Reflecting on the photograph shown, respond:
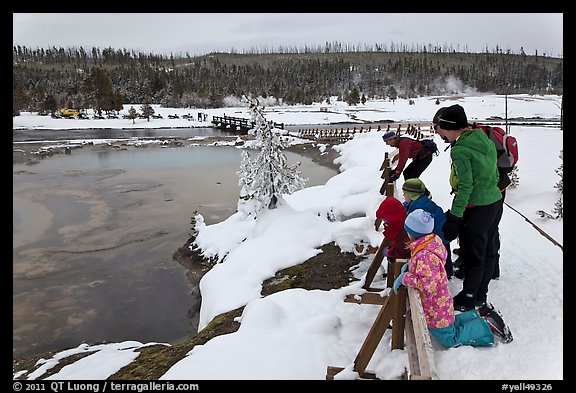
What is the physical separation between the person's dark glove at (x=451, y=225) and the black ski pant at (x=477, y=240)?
0.46 feet

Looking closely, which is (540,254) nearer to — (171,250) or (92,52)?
(171,250)

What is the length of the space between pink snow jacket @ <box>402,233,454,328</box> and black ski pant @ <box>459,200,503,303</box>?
66 cm

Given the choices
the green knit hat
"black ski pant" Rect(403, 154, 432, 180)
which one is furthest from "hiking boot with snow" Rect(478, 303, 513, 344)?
"black ski pant" Rect(403, 154, 432, 180)

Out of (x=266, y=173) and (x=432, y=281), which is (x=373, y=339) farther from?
(x=266, y=173)

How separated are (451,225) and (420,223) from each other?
0.56 m

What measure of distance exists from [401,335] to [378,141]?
81.1ft

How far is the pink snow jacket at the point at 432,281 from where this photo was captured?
132 inches

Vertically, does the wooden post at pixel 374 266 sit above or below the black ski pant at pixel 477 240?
below

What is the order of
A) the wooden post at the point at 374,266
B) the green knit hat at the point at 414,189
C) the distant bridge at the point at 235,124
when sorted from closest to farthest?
the green knit hat at the point at 414,189
the wooden post at the point at 374,266
the distant bridge at the point at 235,124

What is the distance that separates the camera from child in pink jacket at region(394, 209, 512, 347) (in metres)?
3.37

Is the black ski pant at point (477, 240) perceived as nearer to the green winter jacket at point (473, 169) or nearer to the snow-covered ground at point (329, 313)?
the green winter jacket at point (473, 169)

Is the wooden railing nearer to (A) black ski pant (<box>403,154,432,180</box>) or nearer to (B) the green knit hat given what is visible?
(B) the green knit hat

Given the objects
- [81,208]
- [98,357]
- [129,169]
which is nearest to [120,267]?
[98,357]

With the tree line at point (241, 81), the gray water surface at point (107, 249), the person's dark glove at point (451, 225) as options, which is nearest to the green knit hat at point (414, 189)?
the person's dark glove at point (451, 225)
